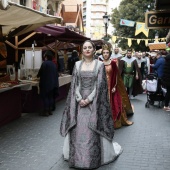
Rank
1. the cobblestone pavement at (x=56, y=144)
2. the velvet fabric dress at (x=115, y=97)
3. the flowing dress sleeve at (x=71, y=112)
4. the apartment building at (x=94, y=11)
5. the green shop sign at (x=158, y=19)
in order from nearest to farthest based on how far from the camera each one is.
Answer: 1. the flowing dress sleeve at (x=71, y=112)
2. the cobblestone pavement at (x=56, y=144)
3. the green shop sign at (x=158, y=19)
4. the velvet fabric dress at (x=115, y=97)
5. the apartment building at (x=94, y=11)

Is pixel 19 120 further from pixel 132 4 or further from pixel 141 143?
pixel 132 4

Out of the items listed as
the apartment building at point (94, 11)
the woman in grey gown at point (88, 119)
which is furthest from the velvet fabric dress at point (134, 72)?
the apartment building at point (94, 11)

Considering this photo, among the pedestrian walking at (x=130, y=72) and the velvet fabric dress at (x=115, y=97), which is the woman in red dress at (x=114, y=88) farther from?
the pedestrian walking at (x=130, y=72)

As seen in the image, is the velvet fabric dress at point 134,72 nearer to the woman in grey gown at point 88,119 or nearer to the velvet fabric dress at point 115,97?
the velvet fabric dress at point 115,97

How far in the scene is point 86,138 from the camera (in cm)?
514

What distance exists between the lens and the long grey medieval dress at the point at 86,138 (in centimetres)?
511

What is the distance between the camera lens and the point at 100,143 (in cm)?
525

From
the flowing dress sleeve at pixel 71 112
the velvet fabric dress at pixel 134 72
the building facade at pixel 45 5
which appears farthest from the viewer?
the building facade at pixel 45 5

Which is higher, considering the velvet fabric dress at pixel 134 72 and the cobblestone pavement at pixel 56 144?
the velvet fabric dress at pixel 134 72

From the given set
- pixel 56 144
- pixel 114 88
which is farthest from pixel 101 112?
pixel 114 88

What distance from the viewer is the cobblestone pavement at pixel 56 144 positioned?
5.38m

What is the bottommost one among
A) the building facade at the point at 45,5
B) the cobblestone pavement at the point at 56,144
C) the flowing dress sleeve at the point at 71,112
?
the cobblestone pavement at the point at 56,144

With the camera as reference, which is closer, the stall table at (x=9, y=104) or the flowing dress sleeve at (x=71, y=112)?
the flowing dress sleeve at (x=71, y=112)

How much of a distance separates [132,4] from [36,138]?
33.8 metres
